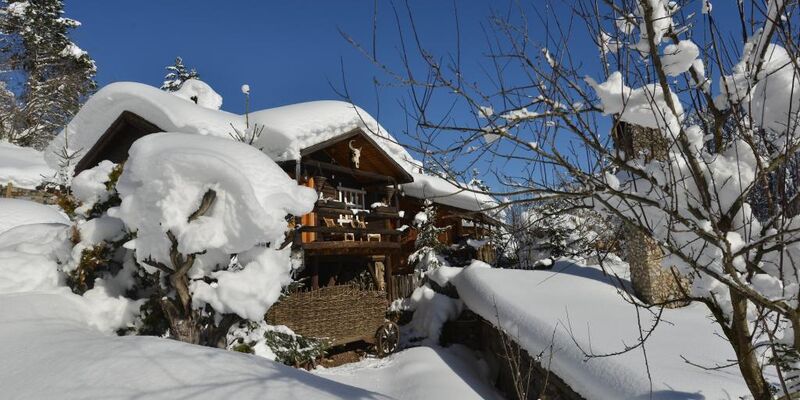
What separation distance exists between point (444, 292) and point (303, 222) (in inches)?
179

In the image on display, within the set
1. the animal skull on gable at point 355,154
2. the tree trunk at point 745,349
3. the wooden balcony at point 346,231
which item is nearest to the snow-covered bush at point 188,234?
the tree trunk at point 745,349

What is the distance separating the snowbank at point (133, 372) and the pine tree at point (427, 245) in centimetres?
1210

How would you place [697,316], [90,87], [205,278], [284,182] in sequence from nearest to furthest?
[284,182], [205,278], [697,316], [90,87]

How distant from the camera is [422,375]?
885 centimetres

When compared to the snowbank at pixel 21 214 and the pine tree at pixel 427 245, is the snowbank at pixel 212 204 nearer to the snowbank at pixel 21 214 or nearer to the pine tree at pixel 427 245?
the snowbank at pixel 21 214

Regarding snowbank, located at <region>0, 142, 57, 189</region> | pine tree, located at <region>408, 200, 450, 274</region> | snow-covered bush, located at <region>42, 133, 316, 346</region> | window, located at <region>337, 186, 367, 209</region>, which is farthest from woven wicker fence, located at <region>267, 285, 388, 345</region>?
snowbank, located at <region>0, 142, 57, 189</region>

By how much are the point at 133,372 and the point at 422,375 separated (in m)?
6.94

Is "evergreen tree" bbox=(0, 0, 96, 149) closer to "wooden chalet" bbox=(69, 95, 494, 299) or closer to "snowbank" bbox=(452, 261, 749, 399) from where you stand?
"wooden chalet" bbox=(69, 95, 494, 299)

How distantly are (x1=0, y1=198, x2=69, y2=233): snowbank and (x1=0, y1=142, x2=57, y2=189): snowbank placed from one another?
7.10m

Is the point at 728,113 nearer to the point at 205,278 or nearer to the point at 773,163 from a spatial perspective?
the point at 773,163

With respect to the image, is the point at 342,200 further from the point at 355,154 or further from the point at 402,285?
the point at 402,285

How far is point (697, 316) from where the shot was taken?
8883 mm

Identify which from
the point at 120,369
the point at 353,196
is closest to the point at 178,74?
the point at 353,196

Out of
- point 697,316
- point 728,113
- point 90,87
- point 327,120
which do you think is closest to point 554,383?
point 697,316
